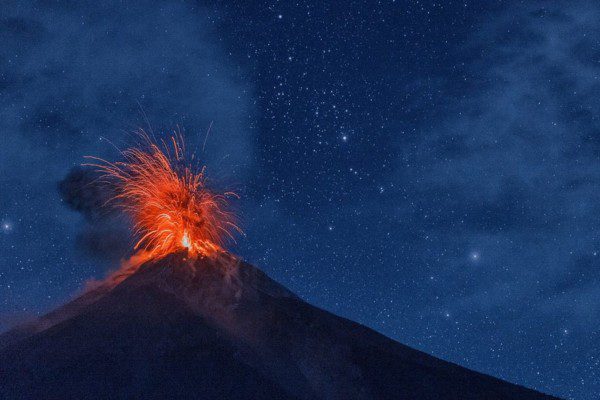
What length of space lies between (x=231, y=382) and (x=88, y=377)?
466 centimetres

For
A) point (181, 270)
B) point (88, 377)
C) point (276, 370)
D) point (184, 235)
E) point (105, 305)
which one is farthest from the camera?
point (184, 235)

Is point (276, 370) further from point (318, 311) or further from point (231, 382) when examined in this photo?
point (318, 311)

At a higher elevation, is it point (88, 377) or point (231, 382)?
point (231, 382)

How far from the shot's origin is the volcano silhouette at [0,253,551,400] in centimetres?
2025

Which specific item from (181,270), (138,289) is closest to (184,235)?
(181,270)

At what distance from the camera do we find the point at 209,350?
73.6 ft

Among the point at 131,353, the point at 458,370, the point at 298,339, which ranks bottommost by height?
the point at 131,353

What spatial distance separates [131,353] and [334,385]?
25.2 feet

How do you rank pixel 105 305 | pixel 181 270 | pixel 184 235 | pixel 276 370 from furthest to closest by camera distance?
pixel 184 235
pixel 181 270
pixel 105 305
pixel 276 370

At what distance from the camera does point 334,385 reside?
23453 millimetres

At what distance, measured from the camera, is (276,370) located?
23.0m

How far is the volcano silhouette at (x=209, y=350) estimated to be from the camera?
20.2 m

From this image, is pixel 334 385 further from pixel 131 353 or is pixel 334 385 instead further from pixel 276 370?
pixel 131 353

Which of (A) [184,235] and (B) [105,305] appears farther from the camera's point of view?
(A) [184,235]
